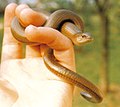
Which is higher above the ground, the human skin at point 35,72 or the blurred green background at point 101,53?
the blurred green background at point 101,53

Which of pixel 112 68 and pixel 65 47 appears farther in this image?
pixel 112 68

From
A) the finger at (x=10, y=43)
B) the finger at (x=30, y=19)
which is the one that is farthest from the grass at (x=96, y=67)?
the finger at (x=30, y=19)

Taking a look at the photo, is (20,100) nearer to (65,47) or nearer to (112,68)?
(65,47)

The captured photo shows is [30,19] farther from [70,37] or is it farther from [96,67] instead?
[96,67]

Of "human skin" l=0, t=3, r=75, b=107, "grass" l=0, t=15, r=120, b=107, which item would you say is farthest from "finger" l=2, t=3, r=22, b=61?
"grass" l=0, t=15, r=120, b=107

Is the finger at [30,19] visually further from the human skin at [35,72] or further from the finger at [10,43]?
the finger at [10,43]

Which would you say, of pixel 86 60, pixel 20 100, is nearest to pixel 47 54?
pixel 20 100

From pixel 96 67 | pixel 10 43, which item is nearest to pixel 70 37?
pixel 10 43
